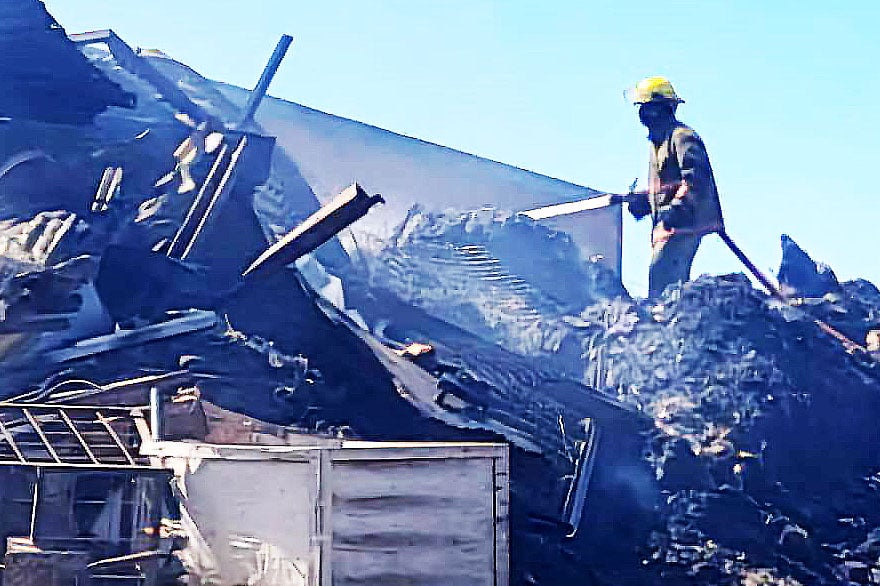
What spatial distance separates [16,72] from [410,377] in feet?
17.8

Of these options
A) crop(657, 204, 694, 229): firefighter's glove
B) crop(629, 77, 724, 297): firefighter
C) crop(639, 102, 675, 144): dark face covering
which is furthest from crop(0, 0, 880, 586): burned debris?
crop(639, 102, 675, 144): dark face covering

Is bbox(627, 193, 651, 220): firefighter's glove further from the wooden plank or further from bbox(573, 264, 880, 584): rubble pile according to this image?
the wooden plank

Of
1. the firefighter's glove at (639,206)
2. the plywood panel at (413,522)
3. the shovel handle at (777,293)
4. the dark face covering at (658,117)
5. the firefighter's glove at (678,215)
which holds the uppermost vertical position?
the dark face covering at (658,117)

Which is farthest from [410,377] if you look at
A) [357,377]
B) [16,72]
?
[16,72]

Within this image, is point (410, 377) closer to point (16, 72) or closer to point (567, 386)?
point (567, 386)

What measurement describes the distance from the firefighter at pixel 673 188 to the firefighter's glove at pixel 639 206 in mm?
139

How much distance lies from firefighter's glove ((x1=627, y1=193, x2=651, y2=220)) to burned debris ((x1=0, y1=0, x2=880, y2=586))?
43.4 inches

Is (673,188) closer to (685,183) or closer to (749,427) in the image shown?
(685,183)

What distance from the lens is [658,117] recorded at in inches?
422

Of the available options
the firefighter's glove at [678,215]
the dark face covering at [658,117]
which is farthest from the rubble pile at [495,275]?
the dark face covering at [658,117]

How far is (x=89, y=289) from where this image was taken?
726cm

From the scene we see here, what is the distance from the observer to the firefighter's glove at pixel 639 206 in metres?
11.1

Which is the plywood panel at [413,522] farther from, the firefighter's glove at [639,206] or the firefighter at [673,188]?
the firefighter's glove at [639,206]

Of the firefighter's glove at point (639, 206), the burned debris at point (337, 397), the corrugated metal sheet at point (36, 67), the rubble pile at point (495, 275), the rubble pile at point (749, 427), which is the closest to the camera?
the burned debris at point (337, 397)
